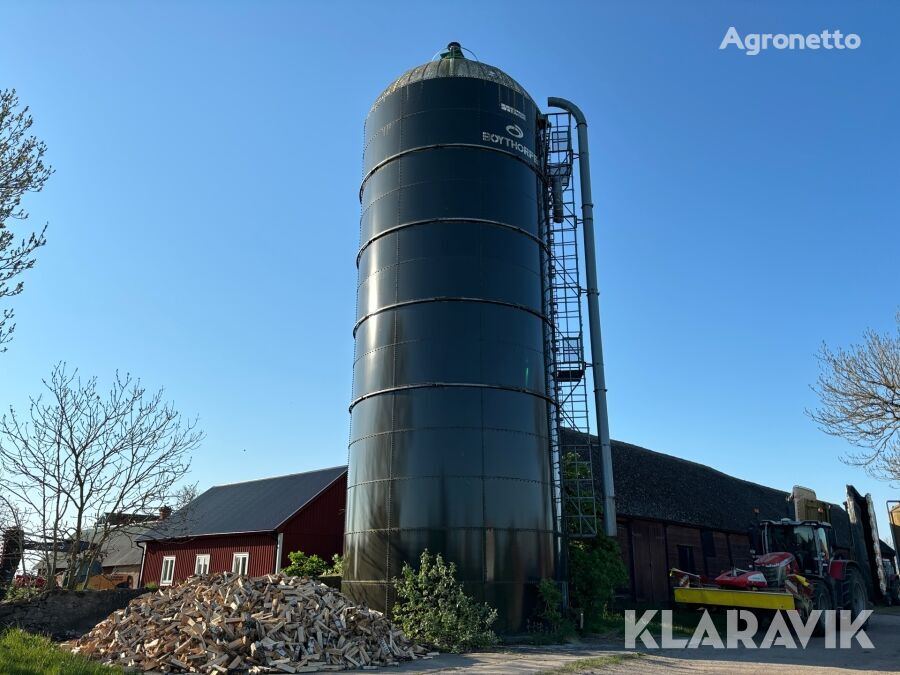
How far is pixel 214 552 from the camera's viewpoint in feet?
92.8

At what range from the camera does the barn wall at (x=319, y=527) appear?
2595 centimetres

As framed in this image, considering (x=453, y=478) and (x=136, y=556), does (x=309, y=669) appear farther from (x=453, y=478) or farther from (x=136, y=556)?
(x=136, y=556)

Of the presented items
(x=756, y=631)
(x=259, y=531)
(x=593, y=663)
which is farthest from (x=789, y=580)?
(x=259, y=531)

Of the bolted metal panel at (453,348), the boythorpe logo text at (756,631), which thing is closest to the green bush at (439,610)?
the bolted metal panel at (453,348)

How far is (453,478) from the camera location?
14.3 m

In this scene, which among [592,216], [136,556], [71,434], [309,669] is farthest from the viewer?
[136,556]

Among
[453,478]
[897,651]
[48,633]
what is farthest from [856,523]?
[48,633]

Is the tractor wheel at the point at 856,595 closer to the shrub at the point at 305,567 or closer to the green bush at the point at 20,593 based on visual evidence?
the shrub at the point at 305,567

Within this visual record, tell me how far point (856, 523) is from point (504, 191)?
13518 mm

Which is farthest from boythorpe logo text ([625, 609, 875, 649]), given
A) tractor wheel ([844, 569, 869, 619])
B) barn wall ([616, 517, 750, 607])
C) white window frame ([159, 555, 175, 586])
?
white window frame ([159, 555, 175, 586])

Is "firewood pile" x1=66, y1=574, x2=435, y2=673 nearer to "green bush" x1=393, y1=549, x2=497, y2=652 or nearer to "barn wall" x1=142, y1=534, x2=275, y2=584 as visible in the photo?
"green bush" x1=393, y1=549, x2=497, y2=652

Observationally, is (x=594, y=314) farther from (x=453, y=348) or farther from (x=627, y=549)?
(x=627, y=549)

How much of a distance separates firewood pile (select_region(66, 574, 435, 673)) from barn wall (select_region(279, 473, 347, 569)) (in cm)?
1280

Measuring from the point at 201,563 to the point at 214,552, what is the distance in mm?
1140
